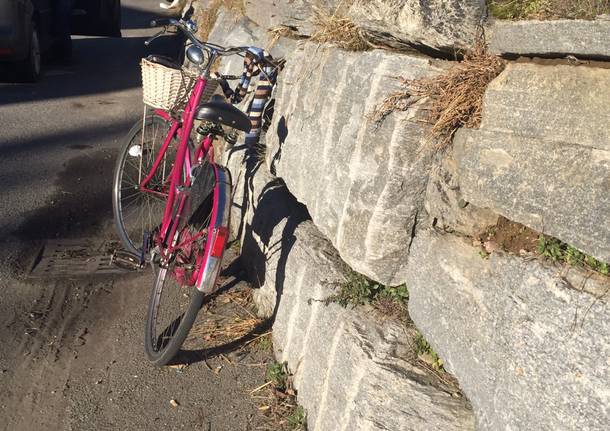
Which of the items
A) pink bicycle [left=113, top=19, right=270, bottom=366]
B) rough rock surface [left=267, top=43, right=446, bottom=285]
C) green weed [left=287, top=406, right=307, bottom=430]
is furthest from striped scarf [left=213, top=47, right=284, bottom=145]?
green weed [left=287, top=406, right=307, bottom=430]

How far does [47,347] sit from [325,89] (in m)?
2.16

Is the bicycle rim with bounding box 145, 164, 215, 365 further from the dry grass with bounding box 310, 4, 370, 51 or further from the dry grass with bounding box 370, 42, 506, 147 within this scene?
the dry grass with bounding box 370, 42, 506, 147

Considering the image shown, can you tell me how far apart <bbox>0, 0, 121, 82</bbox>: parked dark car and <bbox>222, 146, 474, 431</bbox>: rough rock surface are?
5840mm

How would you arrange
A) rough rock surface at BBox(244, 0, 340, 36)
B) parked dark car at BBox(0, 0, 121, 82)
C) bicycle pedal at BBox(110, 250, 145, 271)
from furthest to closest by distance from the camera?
1. parked dark car at BBox(0, 0, 121, 82)
2. bicycle pedal at BBox(110, 250, 145, 271)
3. rough rock surface at BBox(244, 0, 340, 36)

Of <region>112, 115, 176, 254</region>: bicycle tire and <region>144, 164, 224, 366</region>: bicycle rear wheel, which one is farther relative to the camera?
<region>112, 115, 176, 254</region>: bicycle tire

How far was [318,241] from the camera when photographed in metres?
3.88

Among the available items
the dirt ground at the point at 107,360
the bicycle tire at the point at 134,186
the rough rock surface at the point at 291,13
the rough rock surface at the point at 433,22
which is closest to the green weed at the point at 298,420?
the dirt ground at the point at 107,360

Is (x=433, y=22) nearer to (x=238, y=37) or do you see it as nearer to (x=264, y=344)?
(x=264, y=344)

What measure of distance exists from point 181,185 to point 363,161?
130 cm

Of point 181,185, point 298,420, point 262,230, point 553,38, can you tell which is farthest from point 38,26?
point 553,38

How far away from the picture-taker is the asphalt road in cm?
358

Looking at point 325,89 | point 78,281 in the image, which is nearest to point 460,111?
point 325,89

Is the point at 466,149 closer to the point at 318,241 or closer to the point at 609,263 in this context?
the point at 609,263

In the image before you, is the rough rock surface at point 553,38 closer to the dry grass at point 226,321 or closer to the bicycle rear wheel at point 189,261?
the bicycle rear wheel at point 189,261
